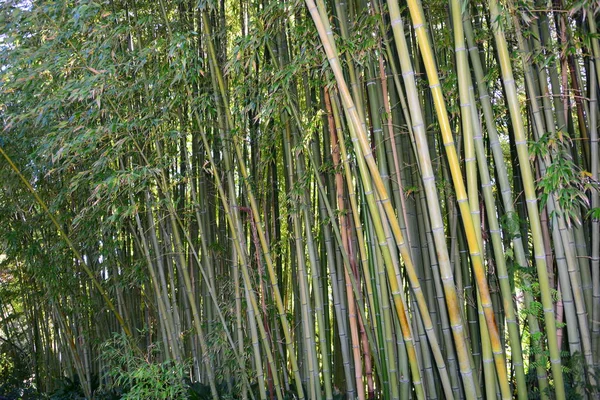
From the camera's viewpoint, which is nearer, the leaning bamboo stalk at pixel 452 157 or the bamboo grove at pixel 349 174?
the leaning bamboo stalk at pixel 452 157

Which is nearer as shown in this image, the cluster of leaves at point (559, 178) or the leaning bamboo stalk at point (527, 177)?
the leaning bamboo stalk at point (527, 177)

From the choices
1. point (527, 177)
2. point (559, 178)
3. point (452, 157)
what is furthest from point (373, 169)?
point (559, 178)

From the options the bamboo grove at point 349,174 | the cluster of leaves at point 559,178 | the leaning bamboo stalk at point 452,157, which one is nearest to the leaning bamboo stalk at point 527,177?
the bamboo grove at point 349,174

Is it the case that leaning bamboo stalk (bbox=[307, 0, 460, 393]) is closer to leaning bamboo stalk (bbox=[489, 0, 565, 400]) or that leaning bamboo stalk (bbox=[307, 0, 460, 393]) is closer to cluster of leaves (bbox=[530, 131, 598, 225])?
leaning bamboo stalk (bbox=[489, 0, 565, 400])

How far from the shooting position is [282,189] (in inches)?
181

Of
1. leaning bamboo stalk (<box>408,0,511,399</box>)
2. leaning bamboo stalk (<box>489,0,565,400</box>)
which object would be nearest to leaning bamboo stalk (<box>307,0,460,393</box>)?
Result: leaning bamboo stalk (<box>408,0,511,399</box>)

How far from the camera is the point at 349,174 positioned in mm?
2967

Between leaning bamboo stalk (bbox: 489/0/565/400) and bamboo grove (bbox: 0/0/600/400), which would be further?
bamboo grove (bbox: 0/0/600/400)

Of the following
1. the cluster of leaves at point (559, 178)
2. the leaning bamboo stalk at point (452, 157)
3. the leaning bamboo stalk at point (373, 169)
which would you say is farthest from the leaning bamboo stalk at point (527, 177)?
the leaning bamboo stalk at point (373, 169)

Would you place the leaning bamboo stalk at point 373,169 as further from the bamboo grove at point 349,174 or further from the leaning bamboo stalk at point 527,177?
the leaning bamboo stalk at point 527,177

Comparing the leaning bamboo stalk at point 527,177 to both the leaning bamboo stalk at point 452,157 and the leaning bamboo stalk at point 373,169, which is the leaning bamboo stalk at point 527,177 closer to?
the leaning bamboo stalk at point 452,157

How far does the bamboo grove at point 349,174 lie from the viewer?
2.32 metres

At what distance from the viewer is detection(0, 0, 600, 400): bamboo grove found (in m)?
2.32

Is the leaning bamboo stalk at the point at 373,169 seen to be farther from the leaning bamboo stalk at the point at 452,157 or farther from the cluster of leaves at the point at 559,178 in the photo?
the cluster of leaves at the point at 559,178
